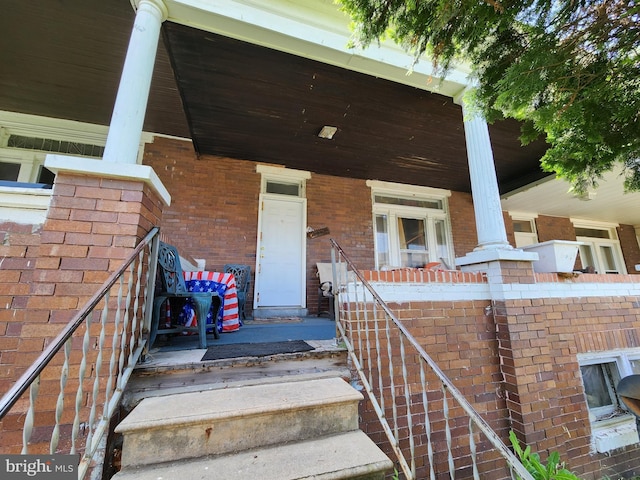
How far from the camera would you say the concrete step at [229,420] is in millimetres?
1218

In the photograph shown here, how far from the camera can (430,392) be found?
2.21 m

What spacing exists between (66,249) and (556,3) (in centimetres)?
279

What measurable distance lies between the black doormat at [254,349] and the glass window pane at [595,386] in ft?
10.0

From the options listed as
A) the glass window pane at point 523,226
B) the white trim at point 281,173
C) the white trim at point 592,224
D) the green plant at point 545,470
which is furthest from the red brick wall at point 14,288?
the white trim at point 592,224

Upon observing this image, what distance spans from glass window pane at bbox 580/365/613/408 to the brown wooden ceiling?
118 inches

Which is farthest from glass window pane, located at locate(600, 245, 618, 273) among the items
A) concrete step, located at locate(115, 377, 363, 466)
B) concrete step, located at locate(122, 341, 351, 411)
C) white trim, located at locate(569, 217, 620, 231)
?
concrete step, located at locate(115, 377, 363, 466)

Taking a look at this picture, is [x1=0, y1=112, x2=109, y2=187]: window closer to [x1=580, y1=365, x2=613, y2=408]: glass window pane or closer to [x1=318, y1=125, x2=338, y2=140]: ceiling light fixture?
[x1=318, y1=125, x2=338, y2=140]: ceiling light fixture

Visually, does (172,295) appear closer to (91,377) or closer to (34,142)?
(91,377)

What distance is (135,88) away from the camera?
1865 mm

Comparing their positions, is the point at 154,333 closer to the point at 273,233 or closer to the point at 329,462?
the point at 329,462

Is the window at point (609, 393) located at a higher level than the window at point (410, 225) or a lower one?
lower

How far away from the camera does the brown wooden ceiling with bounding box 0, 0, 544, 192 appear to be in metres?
2.39

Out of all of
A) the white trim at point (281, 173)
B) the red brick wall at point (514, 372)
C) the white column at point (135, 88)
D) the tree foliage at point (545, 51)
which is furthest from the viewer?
the white trim at point (281, 173)

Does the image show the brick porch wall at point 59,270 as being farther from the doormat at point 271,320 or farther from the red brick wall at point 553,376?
the red brick wall at point 553,376
